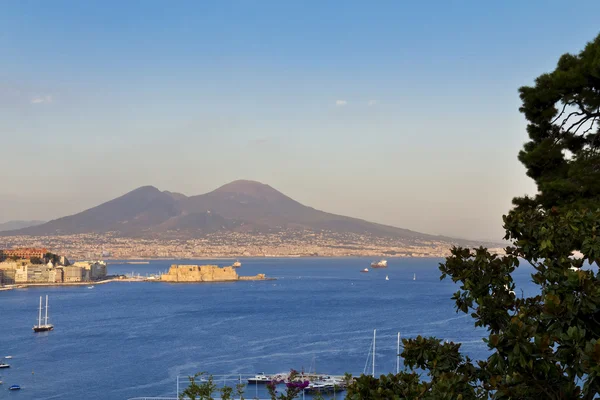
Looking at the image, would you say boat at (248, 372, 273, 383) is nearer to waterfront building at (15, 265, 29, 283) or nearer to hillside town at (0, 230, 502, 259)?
waterfront building at (15, 265, 29, 283)

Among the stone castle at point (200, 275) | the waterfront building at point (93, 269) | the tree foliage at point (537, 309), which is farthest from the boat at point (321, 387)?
the waterfront building at point (93, 269)

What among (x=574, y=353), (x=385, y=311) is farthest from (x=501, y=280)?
(x=385, y=311)

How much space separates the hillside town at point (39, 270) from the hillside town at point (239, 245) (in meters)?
71.1

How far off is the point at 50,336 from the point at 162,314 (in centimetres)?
1006

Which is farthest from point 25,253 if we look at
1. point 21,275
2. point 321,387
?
point 321,387

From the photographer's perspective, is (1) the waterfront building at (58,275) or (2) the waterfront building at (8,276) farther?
(1) the waterfront building at (58,275)

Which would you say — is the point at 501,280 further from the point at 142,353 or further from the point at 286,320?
the point at 286,320

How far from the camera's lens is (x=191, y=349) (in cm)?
3008

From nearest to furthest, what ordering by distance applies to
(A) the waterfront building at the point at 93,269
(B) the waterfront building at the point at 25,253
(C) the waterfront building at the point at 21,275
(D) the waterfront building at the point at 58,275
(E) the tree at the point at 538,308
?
1. (E) the tree at the point at 538,308
2. (C) the waterfront building at the point at 21,275
3. (D) the waterfront building at the point at 58,275
4. (A) the waterfront building at the point at 93,269
5. (B) the waterfront building at the point at 25,253

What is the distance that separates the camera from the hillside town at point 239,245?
16710cm

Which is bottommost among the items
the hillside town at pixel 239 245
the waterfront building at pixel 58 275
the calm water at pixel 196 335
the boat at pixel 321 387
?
the calm water at pixel 196 335

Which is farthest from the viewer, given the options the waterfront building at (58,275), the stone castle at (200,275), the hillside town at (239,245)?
the hillside town at (239,245)

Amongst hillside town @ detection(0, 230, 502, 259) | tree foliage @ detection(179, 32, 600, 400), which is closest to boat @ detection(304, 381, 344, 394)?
tree foliage @ detection(179, 32, 600, 400)

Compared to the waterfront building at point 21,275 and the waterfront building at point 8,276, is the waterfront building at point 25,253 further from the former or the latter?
the waterfront building at point 21,275
